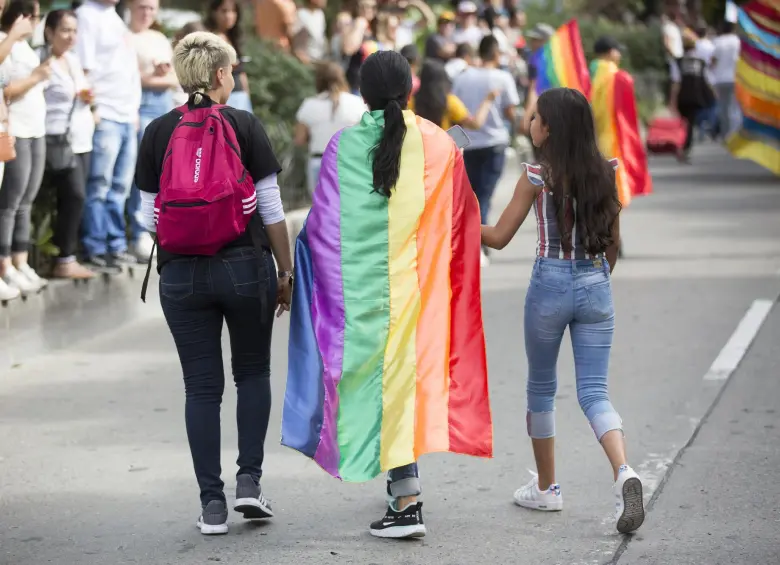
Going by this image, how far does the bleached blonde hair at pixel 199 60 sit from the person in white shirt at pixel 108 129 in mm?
4785

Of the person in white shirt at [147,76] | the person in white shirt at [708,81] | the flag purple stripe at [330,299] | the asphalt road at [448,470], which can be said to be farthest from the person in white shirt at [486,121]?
the person in white shirt at [708,81]

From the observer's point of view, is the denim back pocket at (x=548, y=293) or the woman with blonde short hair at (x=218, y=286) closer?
the woman with blonde short hair at (x=218, y=286)

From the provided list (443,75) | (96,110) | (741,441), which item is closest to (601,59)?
(443,75)

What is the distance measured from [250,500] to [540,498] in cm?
110

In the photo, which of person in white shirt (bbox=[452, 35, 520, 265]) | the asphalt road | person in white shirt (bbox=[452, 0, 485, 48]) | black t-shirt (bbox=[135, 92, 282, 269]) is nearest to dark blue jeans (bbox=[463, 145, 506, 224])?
person in white shirt (bbox=[452, 35, 520, 265])

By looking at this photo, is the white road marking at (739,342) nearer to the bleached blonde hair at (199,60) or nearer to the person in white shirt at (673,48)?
the bleached blonde hair at (199,60)

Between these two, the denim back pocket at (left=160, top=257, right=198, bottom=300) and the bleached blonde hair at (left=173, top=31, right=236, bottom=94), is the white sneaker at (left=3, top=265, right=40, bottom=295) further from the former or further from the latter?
the bleached blonde hair at (left=173, top=31, right=236, bottom=94)

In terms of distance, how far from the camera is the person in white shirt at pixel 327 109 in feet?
37.1

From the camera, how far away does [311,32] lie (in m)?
17.2

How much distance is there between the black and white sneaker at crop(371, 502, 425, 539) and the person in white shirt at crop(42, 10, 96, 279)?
4823 millimetres

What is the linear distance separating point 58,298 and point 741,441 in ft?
14.8

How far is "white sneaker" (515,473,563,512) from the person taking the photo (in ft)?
18.5

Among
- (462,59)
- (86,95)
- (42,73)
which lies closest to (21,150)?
(42,73)

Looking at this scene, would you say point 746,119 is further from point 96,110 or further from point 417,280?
point 417,280
